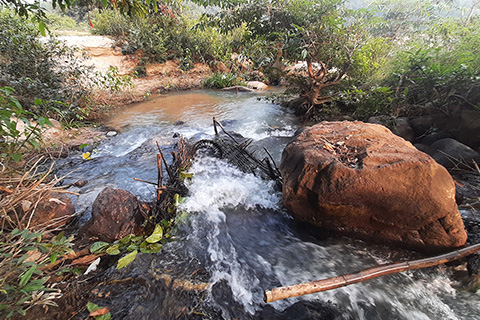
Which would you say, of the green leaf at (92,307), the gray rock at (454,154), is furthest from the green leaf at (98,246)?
the gray rock at (454,154)

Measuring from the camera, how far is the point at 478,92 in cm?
352

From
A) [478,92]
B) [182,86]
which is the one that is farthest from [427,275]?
[182,86]

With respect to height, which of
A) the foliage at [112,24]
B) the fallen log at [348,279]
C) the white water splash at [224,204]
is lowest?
the white water splash at [224,204]

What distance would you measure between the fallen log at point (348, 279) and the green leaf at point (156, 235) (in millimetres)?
1408

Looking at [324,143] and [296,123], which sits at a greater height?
[324,143]

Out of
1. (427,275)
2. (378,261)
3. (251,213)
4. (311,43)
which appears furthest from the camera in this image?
(311,43)

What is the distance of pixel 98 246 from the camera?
2.12 metres

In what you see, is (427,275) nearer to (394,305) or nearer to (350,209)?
(394,305)

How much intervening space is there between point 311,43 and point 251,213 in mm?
4553

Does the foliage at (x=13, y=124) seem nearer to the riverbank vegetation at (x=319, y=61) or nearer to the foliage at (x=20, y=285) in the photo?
the riverbank vegetation at (x=319, y=61)

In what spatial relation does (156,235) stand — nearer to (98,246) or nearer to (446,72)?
(98,246)

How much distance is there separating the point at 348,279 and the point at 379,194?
104 centimetres

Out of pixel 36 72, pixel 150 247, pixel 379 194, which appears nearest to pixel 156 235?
pixel 150 247

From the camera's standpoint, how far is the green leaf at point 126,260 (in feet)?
6.42
